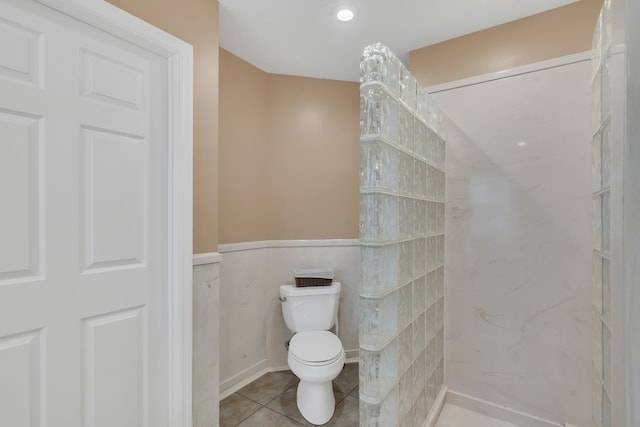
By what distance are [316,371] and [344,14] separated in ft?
6.62

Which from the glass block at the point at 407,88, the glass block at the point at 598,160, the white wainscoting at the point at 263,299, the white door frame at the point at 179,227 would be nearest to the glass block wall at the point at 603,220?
the glass block at the point at 598,160

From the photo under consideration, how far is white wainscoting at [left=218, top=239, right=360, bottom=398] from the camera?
2.21 meters

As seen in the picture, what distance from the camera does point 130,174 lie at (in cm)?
139

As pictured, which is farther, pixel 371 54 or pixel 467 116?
pixel 467 116

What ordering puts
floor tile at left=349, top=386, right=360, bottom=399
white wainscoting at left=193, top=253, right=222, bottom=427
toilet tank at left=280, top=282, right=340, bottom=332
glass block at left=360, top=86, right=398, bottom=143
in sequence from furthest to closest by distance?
toilet tank at left=280, top=282, right=340, bottom=332 < floor tile at left=349, top=386, right=360, bottom=399 < white wainscoting at left=193, top=253, right=222, bottom=427 < glass block at left=360, top=86, right=398, bottom=143

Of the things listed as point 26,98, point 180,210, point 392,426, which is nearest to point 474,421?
point 392,426

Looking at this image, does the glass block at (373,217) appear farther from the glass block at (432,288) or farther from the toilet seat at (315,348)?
the toilet seat at (315,348)

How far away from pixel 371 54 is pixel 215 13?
1.02 m

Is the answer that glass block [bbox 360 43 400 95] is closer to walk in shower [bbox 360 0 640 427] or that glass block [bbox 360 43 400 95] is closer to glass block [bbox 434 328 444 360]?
walk in shower [bbox 360 0 640 427]

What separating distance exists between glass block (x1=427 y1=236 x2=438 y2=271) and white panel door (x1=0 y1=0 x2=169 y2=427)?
138cm

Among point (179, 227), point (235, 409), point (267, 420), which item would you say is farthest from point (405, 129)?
point (235, 409)

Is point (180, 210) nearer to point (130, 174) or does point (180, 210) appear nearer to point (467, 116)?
point (130, 174)

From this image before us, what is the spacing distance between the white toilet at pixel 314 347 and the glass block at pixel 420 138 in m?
1.20

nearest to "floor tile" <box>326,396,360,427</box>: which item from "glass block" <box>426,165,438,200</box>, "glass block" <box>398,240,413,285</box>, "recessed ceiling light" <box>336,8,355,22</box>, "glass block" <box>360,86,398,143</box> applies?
"glass block" <box>398,240,413,285</box>
